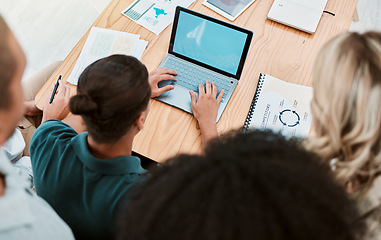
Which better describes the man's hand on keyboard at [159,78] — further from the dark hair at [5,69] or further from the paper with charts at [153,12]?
the dark hair at [5,69]

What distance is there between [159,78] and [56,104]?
15.6 inches

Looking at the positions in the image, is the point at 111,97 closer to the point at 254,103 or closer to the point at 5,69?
the point at 5,69

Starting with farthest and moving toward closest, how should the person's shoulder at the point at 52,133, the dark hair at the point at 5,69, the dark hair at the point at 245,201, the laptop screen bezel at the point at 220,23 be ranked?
1. the laptop screen bezel at the point at 220,23
2. the person's shoulder at the point at 52,133
3. the dark hair at the point at 5,69
4. the dark hair at the point at 245,201

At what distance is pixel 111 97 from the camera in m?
0.82

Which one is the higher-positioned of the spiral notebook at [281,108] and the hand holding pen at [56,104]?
the spiral notebook at [281,108]

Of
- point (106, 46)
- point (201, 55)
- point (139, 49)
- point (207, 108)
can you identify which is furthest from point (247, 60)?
point (106, 46)

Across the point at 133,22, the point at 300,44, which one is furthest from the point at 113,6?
the point at 300,44

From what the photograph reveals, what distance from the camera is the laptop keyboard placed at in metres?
1.22

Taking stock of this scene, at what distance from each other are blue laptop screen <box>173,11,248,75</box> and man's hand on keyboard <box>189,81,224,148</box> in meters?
0.10

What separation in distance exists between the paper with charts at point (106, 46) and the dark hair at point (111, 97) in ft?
1.34

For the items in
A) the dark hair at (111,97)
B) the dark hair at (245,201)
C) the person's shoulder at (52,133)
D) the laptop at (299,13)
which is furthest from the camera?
the laptop at (299,13)

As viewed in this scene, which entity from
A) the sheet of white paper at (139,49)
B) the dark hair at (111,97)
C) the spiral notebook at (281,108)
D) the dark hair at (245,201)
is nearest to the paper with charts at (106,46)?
the sheet of white paper at (139,49)

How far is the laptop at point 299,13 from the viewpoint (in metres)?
1.37

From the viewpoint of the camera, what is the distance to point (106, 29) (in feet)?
4.46
